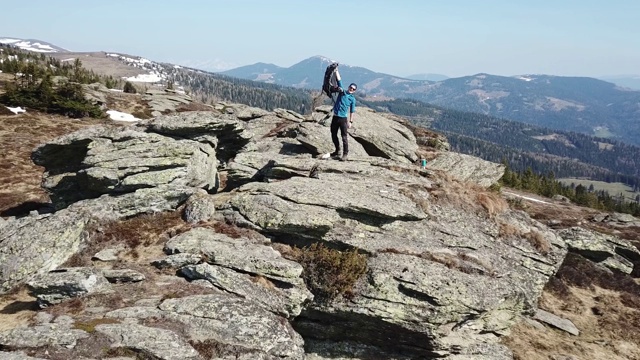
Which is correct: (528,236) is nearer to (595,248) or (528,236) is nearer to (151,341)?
(595,248)

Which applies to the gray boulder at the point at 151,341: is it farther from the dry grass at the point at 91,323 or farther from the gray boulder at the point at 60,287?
the gray boulder at the point at 60,287

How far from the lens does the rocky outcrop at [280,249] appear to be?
1389 centimetres

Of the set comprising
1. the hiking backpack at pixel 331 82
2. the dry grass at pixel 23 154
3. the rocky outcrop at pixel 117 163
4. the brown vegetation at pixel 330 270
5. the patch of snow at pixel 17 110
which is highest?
the hiking backpack at pixel 331 82

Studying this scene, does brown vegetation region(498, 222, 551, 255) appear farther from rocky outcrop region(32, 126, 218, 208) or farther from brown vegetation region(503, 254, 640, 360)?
rocky outcrop region(32, 126, 218, 208)

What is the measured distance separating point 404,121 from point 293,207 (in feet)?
121

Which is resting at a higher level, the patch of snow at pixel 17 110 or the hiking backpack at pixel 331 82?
the hiking backpack at pixel 331 82

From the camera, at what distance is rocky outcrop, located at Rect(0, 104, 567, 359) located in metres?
13.9

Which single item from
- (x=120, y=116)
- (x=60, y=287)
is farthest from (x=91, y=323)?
(x=120, y=116)

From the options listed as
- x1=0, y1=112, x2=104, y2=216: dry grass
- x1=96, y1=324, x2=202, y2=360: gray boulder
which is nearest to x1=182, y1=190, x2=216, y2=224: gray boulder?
x1=96, y1=324, x2=202, y2=360: gray boulder

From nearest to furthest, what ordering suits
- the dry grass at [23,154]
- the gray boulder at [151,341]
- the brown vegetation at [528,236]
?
the gray boulder at [151,341]
the brown vegetation at [528,236]
the dry grass at [23,154]

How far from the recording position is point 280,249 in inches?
746

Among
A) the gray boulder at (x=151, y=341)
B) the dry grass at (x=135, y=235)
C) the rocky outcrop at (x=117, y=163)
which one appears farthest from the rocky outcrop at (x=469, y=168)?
the gray boulder at (x=151, y=341)

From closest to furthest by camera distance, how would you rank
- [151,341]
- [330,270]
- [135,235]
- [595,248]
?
[151,341]
[330,270]
[135,235]
[595,248]

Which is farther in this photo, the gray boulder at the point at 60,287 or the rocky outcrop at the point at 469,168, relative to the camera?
the rocky outcrop at the point at 469,168
